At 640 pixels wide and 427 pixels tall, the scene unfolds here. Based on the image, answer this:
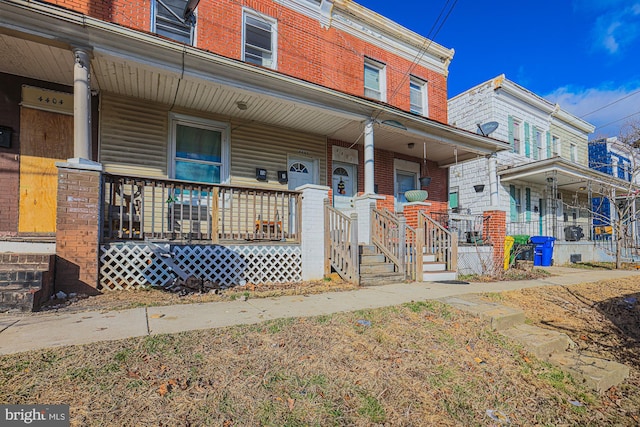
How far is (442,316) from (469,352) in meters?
0.93

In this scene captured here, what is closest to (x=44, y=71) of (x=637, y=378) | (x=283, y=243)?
(x=283, y=243)

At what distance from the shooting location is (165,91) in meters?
6.89

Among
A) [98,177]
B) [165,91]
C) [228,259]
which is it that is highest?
[165,91]

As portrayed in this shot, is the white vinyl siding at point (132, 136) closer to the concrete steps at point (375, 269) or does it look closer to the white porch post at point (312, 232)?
the white porch post at point (312, 232)

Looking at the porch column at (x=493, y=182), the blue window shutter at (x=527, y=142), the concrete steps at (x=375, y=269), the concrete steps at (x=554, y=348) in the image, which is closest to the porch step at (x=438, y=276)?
the concrete steps at (x=375, y=269)

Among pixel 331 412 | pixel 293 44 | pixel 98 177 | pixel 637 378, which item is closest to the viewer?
pixel 331 412

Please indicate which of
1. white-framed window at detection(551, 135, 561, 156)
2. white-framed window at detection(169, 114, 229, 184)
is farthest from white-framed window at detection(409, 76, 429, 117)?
white-framed window at detection(551, 135, 561, 156)

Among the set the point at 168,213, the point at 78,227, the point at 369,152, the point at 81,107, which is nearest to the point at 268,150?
the point at 369,152

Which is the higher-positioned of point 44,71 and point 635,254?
point 44,71

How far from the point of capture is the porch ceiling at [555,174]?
1321cm

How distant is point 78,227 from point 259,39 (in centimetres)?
668

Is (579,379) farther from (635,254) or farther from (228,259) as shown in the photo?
(635,254)

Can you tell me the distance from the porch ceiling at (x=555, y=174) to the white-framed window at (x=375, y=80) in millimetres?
6950

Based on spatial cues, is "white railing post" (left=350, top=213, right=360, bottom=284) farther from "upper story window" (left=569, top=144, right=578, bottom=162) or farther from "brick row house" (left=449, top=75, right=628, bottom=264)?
"upper story window" (left=569, top=144, right=578, bottom=162)
